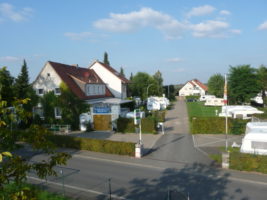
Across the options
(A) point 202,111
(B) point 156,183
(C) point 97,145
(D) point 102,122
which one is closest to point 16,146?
(B) point 156,183

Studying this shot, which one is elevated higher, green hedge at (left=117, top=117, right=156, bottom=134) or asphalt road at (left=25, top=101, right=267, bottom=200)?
green hedge at (left=117, top=117, right=156, bottom=134)

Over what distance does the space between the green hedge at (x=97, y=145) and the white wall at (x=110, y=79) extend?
78.4 feet

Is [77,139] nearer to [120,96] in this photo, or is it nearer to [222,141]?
[222,141]

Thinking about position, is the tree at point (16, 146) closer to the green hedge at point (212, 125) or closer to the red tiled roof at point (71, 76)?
the green hedge at point (212, 125)

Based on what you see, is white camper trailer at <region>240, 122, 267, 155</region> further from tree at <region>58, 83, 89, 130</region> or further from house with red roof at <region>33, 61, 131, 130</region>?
tree at <region>58, 83, 89, 130</region>

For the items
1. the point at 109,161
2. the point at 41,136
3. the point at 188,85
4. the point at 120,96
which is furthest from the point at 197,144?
the point at 188,85

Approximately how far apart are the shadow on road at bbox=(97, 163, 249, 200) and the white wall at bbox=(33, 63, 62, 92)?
21690 mm

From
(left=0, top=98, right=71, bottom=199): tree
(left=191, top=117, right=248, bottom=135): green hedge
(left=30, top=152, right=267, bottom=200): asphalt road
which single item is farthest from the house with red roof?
(left=0, top=98, right=71, bottom=199): tree

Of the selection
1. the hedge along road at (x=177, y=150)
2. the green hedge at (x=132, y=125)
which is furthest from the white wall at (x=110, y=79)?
the hedge along road at (x=177, y=150)

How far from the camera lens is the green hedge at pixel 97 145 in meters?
20.2

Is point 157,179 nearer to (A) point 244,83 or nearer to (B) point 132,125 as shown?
(B) point 132,125

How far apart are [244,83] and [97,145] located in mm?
38174

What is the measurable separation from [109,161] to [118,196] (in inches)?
250

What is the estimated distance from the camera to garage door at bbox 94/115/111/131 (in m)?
31.3
